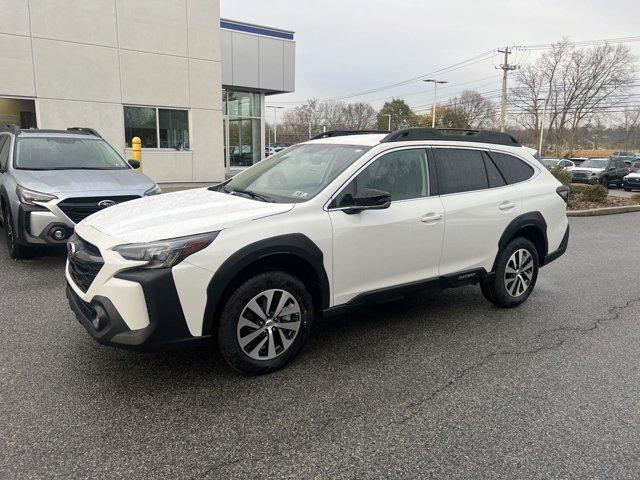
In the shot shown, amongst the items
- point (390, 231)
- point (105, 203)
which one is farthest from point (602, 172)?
point (105, 203)

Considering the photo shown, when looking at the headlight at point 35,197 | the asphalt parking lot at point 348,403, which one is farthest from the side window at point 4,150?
the asphalt parking lot at point 348,403

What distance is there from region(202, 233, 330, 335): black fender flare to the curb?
423 inches

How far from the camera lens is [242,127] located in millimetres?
21250

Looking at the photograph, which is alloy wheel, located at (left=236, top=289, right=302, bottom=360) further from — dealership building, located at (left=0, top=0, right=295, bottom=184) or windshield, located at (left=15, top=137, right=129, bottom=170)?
dealership building, located at (left=0, top=0, right=295, bottom=184)

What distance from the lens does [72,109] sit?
13.9 meters

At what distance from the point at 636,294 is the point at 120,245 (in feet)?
19.1

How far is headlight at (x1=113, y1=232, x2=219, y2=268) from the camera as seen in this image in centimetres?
303

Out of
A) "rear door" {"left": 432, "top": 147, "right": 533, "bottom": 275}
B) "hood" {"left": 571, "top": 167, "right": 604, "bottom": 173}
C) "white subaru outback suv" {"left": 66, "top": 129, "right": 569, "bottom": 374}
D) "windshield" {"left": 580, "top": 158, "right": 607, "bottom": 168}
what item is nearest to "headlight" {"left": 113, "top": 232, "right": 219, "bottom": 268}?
"white subaru outback suv" {"left": 66, "top": 129, "right": 569, "bottom": 374}

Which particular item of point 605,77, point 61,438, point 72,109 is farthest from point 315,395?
point 605,77

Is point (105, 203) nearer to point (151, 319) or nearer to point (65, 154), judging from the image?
point (65, 154)

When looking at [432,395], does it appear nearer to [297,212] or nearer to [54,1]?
[297,212]

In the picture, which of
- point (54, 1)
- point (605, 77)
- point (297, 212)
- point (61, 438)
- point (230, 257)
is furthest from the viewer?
point (605, 77)

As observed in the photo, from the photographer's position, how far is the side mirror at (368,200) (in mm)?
3652

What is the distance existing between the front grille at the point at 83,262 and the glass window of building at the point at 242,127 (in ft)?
58.4
